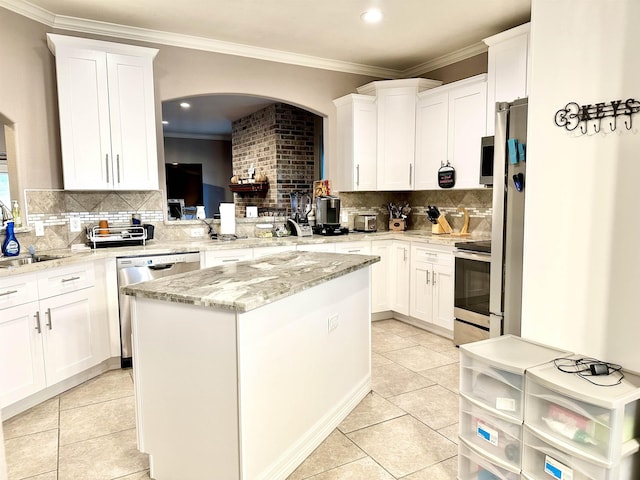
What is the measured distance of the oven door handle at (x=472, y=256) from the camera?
3547 mm

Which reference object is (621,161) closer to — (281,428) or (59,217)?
(281,428)

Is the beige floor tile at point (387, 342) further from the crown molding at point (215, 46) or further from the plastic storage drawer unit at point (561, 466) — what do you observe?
the crown molding at point (215, 46)

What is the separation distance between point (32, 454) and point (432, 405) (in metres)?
2.39

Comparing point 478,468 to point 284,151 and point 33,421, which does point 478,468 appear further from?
point 284,151

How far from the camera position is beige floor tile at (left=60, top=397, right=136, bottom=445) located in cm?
258

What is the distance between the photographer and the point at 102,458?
234 centimetres

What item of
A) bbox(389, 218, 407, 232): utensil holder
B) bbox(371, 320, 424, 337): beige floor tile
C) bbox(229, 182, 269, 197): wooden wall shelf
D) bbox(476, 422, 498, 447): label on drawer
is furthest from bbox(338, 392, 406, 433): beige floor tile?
bbox(229, 182, 269, 197): wooden wall shelf

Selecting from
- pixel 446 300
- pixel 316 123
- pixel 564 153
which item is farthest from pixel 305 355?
pixel 316 123

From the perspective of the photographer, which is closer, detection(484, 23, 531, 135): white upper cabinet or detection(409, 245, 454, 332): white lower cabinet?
detection(484, 23, 531, 135): white upper cabinet

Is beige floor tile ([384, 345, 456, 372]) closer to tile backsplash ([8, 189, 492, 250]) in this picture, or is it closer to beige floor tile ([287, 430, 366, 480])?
A: beige floor tile ([287, 430, 366, 480])

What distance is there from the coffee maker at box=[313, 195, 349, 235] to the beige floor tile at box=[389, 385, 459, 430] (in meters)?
2.09

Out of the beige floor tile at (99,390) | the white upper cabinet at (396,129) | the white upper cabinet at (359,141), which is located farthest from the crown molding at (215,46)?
the beige floor tile at (99,390)

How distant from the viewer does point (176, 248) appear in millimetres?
3664

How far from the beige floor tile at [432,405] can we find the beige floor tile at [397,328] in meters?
1.23
